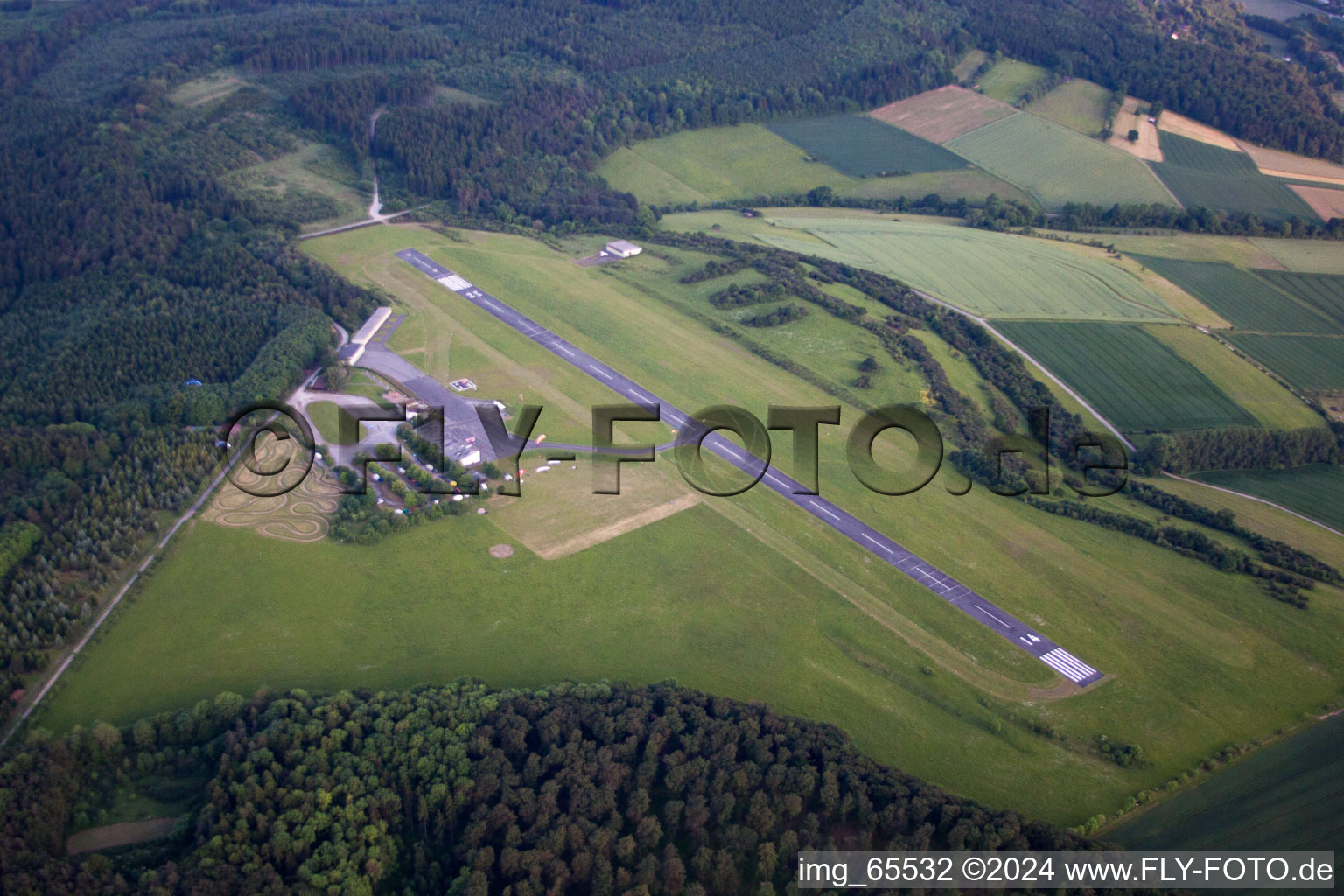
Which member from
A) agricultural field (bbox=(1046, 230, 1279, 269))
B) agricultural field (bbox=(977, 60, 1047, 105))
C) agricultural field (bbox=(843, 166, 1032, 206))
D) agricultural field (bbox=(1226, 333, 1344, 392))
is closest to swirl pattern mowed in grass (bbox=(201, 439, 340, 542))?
agricultural field (bbox=(843, 166, 1032, 206))

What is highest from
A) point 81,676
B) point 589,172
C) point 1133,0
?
point 1133,0

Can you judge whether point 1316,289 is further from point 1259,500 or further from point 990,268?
point 1259,500

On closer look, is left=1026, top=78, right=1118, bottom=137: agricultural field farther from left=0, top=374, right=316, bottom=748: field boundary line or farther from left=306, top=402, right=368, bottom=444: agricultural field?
left=0, top=374, right=316, bottom=748: field boundary line

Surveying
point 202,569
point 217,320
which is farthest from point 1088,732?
point 217,320

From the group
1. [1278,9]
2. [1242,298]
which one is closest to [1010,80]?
[1242,298]

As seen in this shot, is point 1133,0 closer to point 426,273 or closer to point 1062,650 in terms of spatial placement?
point 426,273

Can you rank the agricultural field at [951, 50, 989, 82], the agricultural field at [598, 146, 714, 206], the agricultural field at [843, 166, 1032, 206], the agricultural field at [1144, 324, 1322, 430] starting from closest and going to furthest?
the agricultural field at [1144, 324, 1322, 430], the agricultural field at [598, 146, 714, 206], the agricultural field at [843, 166, 1032, 206], the agricultural field at [951, 50, 989, 82]
